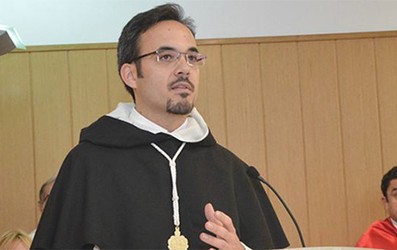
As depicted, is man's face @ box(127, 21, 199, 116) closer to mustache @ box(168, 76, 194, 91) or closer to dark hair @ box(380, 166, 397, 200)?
mustache @ box(168, 76, 194, 91)

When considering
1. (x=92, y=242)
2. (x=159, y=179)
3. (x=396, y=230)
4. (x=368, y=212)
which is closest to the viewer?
(x=92, y=242)

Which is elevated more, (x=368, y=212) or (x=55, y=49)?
(x=55, y=49)

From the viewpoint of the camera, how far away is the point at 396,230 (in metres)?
4.49

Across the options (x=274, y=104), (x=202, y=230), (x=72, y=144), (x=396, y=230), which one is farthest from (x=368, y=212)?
(x=202, y=230)

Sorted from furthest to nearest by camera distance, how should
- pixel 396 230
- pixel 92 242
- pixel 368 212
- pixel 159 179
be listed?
1. pixel 368 212
2. pixel 396 230
3. pixel 159 179
4. pixel 92 242

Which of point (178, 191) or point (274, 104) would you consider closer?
point (178, 191)

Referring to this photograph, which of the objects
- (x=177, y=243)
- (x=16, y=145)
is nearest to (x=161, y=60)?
(x=177, y=243)

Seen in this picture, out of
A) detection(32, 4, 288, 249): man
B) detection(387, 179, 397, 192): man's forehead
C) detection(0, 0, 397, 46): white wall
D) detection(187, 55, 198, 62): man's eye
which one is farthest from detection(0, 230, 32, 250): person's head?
detection(387, 179, 397, 192): man's forehead

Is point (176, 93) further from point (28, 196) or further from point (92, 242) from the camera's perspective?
point (28, 196)

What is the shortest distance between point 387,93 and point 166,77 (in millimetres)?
2747

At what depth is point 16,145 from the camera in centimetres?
459

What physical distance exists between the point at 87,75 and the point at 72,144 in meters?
0.43

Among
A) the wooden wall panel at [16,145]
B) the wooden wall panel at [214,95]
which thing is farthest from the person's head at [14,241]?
the wooden wall panel at [214,95]

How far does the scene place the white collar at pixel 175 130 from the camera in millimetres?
2461
